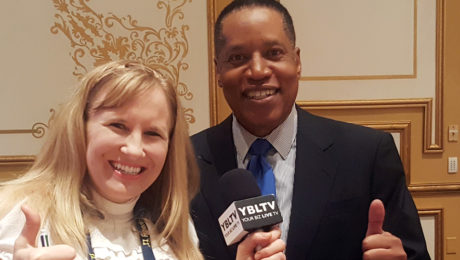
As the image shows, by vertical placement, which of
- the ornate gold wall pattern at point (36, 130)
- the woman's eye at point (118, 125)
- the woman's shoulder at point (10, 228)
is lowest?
the woman's shoulder at point (10, 228)

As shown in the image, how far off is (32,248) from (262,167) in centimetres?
78

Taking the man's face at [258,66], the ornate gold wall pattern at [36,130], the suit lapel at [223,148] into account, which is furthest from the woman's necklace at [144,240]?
the ornate gold wall pattern at [36,130]

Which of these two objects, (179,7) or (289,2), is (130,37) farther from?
(289,2)

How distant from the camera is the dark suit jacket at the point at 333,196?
4.64ft

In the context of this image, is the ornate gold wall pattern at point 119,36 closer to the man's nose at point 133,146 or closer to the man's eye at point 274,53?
the man's eye at point 274,53

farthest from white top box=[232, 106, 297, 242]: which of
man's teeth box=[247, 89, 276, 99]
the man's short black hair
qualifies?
the man's short black hair

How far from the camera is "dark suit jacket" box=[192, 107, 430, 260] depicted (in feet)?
4.64

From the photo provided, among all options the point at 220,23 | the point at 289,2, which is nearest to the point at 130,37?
the point at 289,2

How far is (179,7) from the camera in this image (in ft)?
9.46

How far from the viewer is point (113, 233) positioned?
115 cm

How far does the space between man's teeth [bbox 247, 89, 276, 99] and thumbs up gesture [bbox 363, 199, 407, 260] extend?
0.46m

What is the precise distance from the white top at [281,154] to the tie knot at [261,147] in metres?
0.01

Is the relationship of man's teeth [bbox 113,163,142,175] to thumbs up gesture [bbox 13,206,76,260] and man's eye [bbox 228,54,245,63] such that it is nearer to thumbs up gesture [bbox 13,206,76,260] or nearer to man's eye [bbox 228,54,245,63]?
thumbs up gesture [bbox 13,206,76,260]

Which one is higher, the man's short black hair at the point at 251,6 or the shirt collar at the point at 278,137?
the man's short black hair at the point at 251,6
